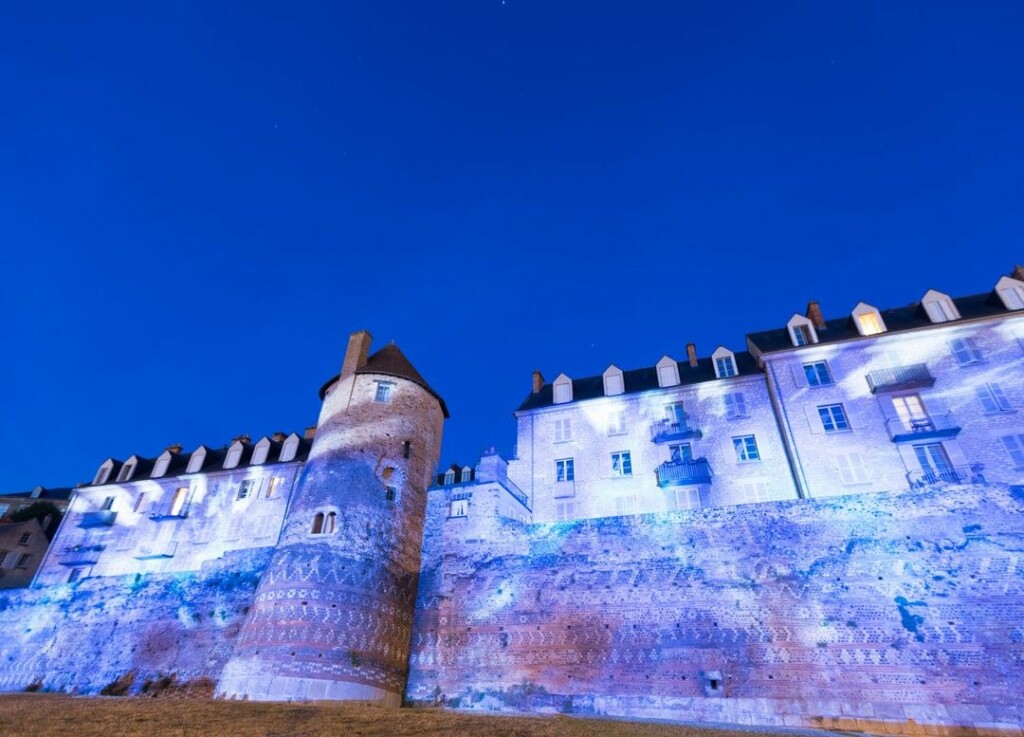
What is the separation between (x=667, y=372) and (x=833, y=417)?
335 inches

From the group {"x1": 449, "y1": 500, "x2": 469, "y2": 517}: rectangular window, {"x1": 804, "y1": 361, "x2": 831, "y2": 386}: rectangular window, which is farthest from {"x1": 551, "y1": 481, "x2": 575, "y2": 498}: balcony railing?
{"x1": 804, "y1": 361, "x2": 831, "y2": 386}: rectangular window

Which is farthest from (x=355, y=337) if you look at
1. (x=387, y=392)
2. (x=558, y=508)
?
(x=558, y=508)

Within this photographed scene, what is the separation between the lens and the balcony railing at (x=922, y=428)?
24578 mm

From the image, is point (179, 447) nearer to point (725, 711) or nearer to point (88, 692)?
point (88, 692)

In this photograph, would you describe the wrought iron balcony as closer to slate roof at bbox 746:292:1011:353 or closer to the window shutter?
slate roof at bbox 746:292:1011:353

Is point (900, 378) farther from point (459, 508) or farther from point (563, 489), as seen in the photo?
point (459, 508)

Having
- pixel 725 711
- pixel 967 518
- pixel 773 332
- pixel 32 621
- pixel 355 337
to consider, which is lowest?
pixel 725 711

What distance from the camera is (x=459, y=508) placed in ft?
81.8

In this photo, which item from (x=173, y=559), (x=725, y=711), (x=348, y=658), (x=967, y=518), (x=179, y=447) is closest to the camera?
(x=725, y=711)

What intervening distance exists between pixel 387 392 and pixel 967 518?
22.8 metres

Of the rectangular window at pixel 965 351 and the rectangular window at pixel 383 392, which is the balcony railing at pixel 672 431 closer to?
the rectangular window at pixel 965 351

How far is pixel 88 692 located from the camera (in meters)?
24.9

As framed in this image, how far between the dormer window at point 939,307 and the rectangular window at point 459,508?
24190 millimetres

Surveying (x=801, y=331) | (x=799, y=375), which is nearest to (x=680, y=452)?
(x=799, y=375)
